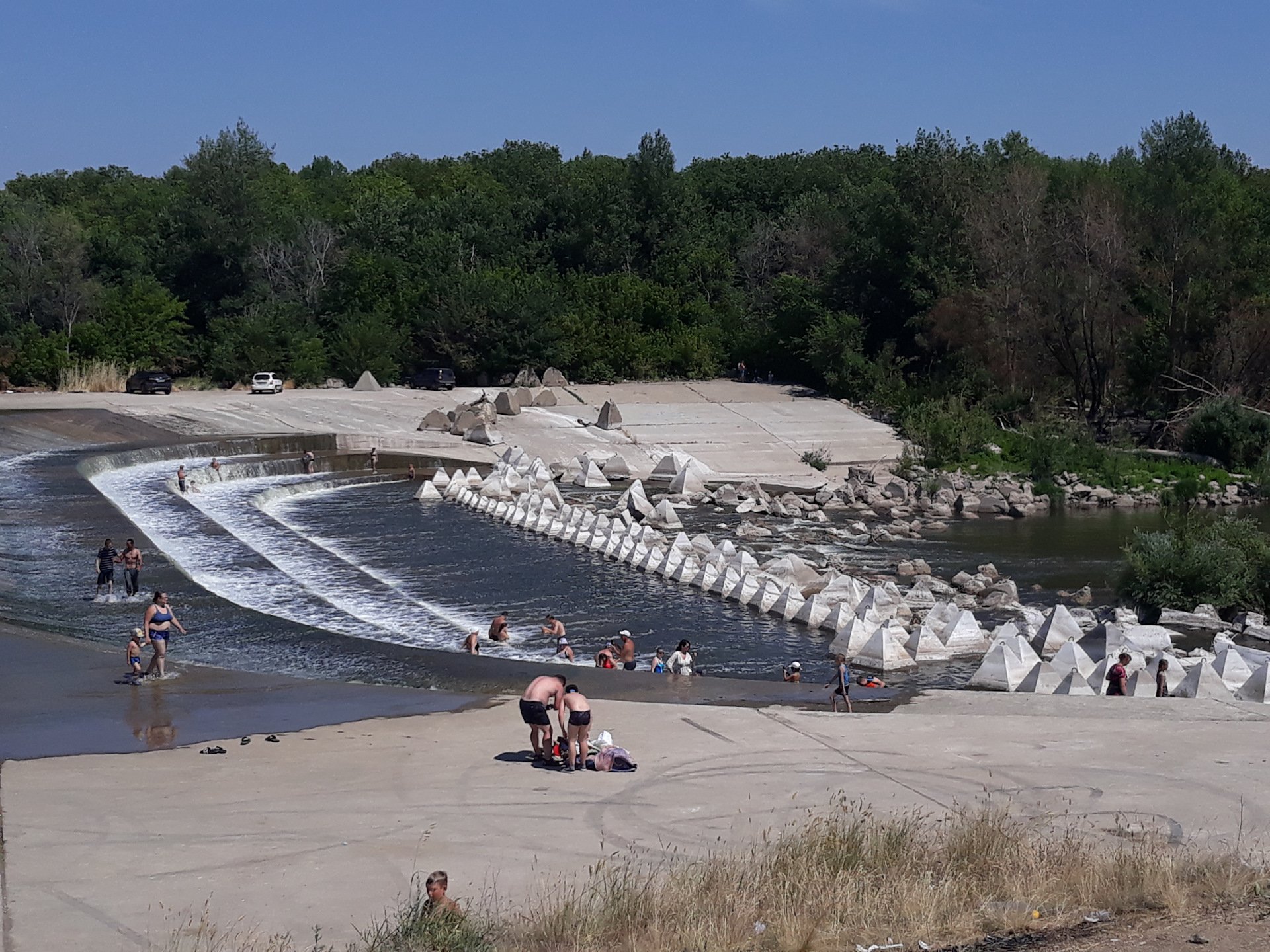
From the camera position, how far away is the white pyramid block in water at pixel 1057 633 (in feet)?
75.6

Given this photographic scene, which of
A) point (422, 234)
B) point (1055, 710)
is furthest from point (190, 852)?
point (422, 234)

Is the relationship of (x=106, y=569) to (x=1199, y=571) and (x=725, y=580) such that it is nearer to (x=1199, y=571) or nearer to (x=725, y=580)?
(x=725, y=580)

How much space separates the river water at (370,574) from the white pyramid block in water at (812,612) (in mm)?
578

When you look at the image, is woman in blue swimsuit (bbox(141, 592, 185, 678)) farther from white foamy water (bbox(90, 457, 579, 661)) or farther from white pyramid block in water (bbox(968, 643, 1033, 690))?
white pyramid block in water (bbox(968, 643, 1033, 690))

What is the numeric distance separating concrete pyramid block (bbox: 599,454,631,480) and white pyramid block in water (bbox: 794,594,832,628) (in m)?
21.9

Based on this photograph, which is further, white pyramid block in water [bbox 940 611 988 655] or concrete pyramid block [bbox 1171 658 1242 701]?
white pyramid block in water [bbox 940 611 988 655]

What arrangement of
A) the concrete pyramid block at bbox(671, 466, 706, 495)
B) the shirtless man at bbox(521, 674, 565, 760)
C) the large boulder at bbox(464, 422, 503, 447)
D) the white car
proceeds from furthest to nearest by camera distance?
the white car
the large boulder at bbox(464, 422, 503, 447)
the concrete pyramid block at bbox(671, 466, 706, 495)
the shirtless man at bbox(521, 674, 565, 760)

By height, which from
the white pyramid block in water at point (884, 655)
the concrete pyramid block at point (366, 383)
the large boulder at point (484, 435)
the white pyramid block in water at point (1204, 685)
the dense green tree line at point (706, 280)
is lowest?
the white pyramid block in water at point (884, 655)

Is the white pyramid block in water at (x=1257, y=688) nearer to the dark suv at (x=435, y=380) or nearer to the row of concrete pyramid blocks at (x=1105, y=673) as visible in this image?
the row of concrete pyramid blocks at (x=1105, y=673)

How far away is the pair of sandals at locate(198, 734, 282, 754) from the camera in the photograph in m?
15.4

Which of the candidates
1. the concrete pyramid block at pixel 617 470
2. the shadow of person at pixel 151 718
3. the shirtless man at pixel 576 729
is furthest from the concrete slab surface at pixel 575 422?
the shirtless man at pixel 576 729

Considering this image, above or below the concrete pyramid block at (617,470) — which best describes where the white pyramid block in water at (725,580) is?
below

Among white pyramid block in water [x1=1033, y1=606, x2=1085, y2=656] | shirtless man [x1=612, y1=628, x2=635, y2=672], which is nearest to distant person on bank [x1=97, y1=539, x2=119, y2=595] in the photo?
shirtless man [x1=612, y1=628, x2=635, y2=672]

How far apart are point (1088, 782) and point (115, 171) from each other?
136 metres
